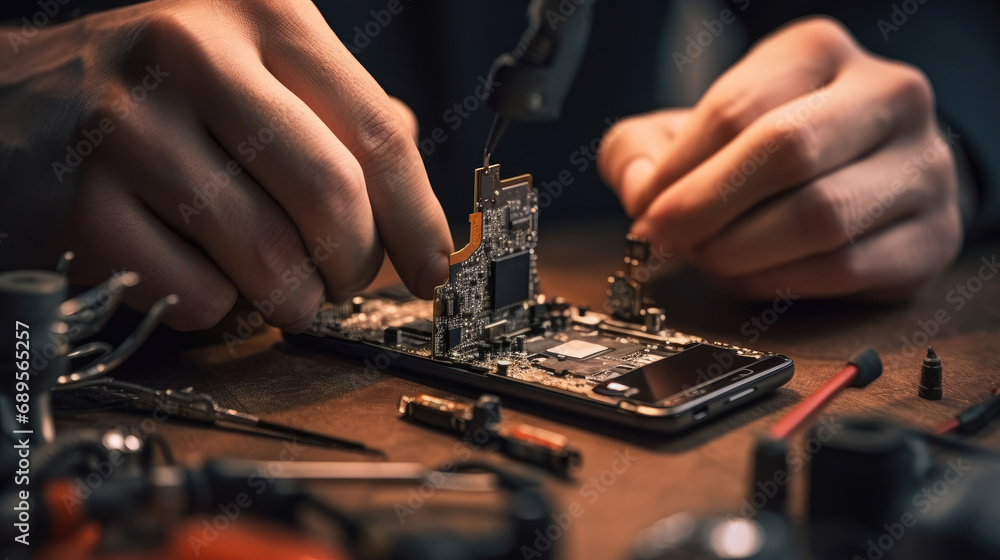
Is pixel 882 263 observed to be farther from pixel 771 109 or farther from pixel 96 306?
pixel 96 306

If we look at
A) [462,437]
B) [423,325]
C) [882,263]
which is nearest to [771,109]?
[882,263]

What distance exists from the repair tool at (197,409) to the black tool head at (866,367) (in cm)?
56

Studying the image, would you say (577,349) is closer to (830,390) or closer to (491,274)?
(491,274)

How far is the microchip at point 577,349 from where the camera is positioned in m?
1.04

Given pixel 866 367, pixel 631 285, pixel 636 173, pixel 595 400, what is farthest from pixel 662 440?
pixel 636 173

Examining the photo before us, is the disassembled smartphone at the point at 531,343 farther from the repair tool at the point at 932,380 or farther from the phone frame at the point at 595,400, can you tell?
the repair tool at the point at 932,380

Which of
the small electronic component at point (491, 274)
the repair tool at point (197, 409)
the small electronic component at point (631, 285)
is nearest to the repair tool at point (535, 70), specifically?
the small electronic component at point (491, 274)

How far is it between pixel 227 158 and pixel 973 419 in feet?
2.83

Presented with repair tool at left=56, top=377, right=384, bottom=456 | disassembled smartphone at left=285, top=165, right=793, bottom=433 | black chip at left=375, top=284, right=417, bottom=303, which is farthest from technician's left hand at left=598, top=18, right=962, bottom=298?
repair tool at left=56, top=377, right=384, bottom=456

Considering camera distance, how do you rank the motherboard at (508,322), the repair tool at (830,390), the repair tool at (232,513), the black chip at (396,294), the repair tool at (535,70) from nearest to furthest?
the repair tool at (232,513)
the repair tool at (830,390)
the motherboard at (508,322)
the repair tool at (535,70)
the black chip at (396,294)

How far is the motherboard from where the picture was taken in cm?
102

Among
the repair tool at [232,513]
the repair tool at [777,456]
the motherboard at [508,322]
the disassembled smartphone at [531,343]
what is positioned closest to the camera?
the repair tool at [232,513]

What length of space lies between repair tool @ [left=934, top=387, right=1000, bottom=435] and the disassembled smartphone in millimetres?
183

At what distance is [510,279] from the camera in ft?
3.73
